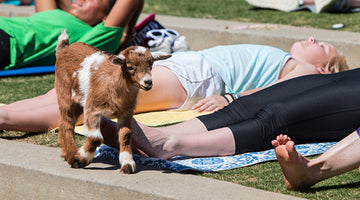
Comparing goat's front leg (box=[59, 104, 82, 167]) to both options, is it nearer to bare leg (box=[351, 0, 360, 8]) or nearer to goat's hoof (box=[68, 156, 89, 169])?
goat's hoof (box=[68, 156, 89, 169])

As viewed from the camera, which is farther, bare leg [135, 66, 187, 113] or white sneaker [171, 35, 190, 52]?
white sneaker [171, 35, 190, 52]

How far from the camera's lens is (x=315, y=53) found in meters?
5.01

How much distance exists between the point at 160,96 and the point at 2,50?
2.13 metres

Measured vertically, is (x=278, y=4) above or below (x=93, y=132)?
below

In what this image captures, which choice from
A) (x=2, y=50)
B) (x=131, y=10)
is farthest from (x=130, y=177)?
(x=2, y=50)

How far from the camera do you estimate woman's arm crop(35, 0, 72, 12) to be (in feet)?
21.0

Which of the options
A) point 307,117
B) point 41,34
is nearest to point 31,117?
point 307,117

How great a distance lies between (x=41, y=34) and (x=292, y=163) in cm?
385

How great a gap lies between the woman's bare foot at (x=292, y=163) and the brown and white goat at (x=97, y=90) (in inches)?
29.0

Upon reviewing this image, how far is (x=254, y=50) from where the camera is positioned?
16.7ft

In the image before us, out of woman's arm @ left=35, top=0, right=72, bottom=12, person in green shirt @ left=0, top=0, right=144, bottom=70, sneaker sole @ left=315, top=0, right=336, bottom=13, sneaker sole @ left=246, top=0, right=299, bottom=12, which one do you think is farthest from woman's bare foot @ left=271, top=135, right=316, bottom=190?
sneaker sole @ left=246, top=0, right=299, bottom=12

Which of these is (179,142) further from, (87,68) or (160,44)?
(160,44)

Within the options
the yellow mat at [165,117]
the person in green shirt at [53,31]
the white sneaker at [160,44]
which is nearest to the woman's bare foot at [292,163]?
the yellow mat at [165,117]

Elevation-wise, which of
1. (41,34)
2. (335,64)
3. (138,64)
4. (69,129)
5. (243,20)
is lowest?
(243,20)
